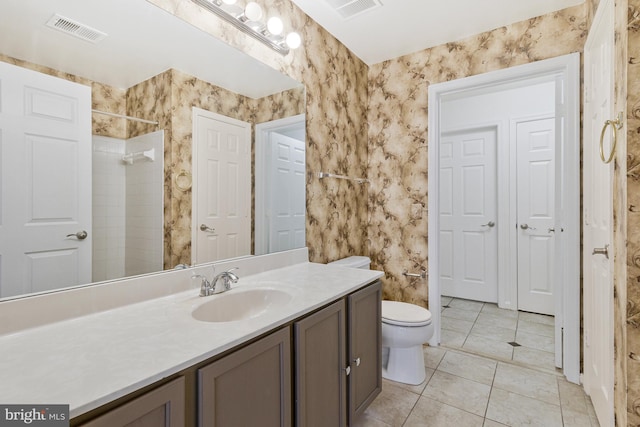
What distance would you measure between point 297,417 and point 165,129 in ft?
4.05

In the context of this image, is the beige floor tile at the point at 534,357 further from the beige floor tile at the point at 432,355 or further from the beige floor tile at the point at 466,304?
the beige floor tile at the point at 466,304

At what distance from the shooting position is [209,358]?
808 mm

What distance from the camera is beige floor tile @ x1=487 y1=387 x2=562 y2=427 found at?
1598 mm

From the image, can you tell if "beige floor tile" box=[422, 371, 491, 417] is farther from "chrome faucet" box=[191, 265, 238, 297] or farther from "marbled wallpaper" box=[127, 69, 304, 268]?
"marbled wallpaper" box=[127, 69, 304, 268]

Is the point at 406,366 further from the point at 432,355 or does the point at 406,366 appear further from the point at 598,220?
the point at 598,220

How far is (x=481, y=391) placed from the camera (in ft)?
6.11

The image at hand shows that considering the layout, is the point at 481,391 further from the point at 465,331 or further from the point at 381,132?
the point at 381,132

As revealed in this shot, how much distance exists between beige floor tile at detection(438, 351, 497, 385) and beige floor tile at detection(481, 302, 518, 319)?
109cm

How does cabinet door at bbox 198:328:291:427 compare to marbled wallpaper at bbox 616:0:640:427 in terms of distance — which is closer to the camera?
cabinet door at bbox 198:328:291:427

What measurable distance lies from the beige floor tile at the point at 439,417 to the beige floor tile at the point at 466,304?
177 centimetres

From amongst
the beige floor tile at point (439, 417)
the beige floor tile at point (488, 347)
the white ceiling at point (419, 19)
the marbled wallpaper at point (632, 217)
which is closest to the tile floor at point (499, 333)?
the beige floor tile at point (488, 347)

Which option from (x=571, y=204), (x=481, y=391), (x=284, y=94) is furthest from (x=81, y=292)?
(x=571, y=204)

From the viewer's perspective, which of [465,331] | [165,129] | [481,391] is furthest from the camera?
[465,331]

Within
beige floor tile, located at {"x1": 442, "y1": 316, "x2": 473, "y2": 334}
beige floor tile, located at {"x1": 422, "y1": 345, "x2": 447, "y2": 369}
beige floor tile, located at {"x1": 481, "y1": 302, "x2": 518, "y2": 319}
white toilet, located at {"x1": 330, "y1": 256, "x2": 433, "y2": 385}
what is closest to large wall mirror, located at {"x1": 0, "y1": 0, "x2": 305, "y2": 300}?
white toilet, located at {"x1": 330, "y1": 256, "x2": 433, "y2": 385}
